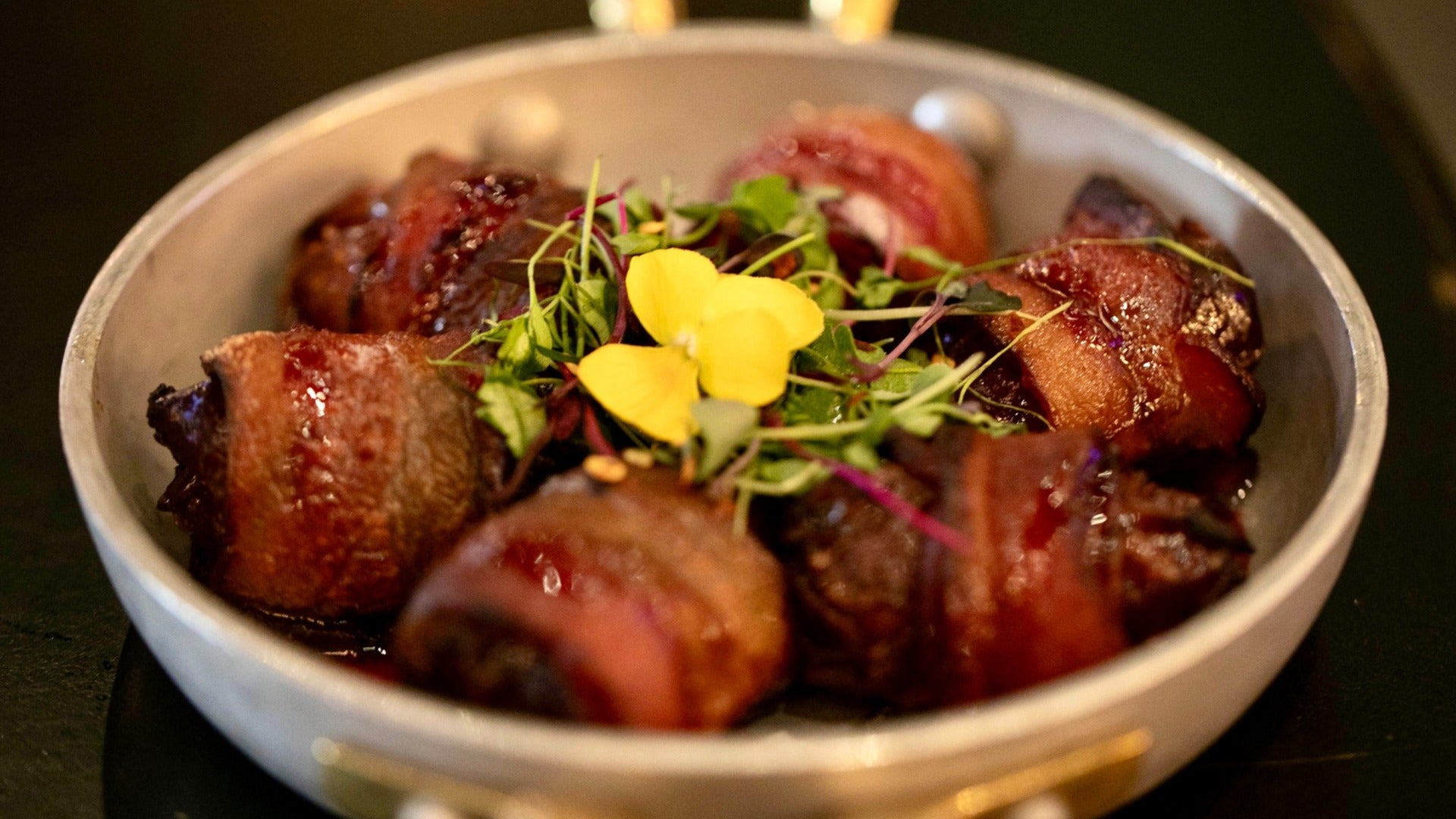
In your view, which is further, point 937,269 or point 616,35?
point 616,35

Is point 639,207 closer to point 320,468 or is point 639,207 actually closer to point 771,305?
point 771,305

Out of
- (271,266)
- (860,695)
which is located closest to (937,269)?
(860,695)

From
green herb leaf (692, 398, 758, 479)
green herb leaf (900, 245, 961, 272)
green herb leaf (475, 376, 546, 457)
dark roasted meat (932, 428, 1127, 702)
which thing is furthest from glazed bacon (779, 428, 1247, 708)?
green herb leaf (900, 245, 961, 272)

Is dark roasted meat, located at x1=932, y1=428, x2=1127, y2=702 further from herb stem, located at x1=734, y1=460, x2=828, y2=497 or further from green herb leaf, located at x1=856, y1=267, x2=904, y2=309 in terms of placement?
green herb leaf, located at x1=856, y1=267, x2=904, y2=309

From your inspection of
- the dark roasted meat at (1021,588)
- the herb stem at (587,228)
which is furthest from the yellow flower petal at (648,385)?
the dark roasted meat at (1021,588)

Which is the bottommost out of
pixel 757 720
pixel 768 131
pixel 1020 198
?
pixel 757 720

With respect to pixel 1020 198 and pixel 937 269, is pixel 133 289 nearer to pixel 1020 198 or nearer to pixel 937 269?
pixel 937 269

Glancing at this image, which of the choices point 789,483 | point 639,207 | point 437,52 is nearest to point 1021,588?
point 789,483
